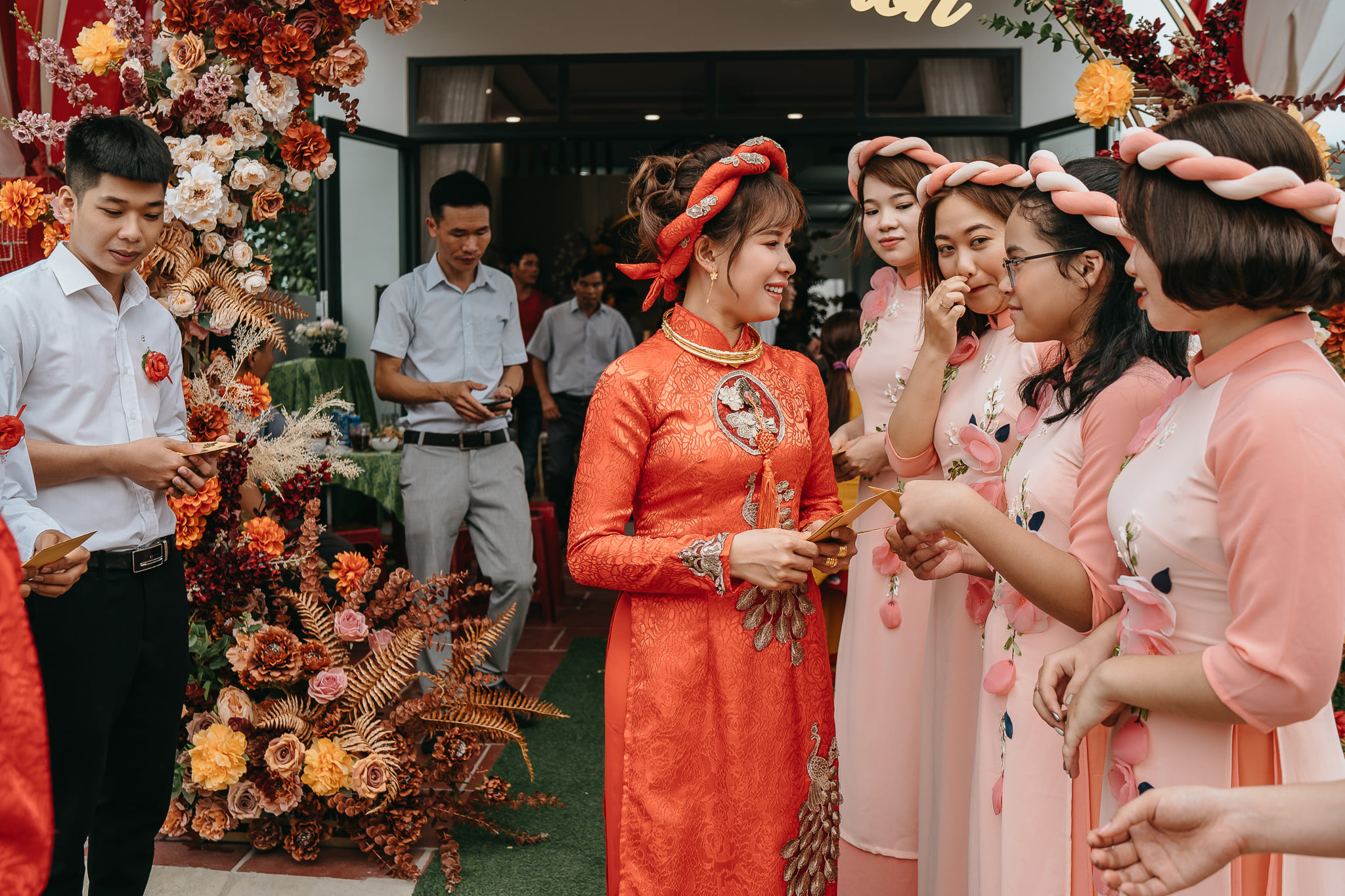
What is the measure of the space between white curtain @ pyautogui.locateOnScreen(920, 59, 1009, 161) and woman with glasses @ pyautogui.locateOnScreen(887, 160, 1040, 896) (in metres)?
5.13

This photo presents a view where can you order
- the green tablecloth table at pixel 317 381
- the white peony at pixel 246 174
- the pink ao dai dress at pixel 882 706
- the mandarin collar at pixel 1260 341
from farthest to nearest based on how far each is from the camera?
the green tablecloth table at pixel 317 381
the white peony at pixel 246 174
the pink ao dai dress at pixel 882 706
the mandarin collar at pixel 1260 341

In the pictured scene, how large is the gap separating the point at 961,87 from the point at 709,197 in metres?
5.78

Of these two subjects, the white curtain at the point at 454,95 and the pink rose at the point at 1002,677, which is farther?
the white curtain at the point at 454,95

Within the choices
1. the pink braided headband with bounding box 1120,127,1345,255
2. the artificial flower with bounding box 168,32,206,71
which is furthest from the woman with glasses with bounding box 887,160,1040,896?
the artificial flower with bounding box 168,32,206,71

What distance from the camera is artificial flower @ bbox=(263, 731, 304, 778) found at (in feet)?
9.34

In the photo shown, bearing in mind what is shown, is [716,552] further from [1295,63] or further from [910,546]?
[1295,63]

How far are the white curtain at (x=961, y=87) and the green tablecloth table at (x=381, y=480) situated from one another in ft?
14.6

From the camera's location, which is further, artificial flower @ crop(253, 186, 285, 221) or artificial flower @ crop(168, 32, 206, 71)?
artificial flower @ crop(253, 186, 285, 221)

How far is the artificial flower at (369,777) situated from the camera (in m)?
2.86

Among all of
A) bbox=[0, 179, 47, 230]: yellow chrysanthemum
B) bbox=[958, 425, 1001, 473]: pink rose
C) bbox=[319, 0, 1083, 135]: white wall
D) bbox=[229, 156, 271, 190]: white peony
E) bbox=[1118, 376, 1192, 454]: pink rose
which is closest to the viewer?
bbox=[1118, 376, 1192, 454]: pink rose

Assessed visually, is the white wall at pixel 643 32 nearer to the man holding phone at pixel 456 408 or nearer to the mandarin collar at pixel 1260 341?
the man holding phone at pixel 456 408

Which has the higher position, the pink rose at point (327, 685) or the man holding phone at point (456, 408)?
the man holding phone at point (456, 408)

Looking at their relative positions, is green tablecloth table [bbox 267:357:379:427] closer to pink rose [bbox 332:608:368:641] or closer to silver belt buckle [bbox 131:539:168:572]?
pink rose [bbox 332:608:368:641]

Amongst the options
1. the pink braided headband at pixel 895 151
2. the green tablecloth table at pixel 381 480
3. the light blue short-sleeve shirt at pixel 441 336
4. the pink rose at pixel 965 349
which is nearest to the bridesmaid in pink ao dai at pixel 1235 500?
the pink rose at pixel 965 349
